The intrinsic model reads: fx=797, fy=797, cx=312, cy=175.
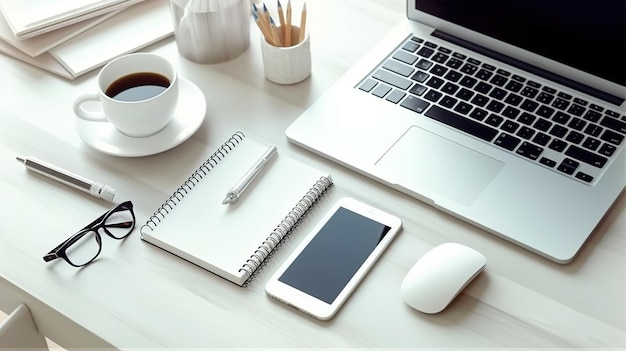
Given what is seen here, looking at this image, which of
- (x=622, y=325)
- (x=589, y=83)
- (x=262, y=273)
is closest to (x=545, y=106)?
(x=589, y=83)

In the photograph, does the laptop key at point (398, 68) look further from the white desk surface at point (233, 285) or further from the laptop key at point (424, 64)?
the white desk surface at point (233, 285)

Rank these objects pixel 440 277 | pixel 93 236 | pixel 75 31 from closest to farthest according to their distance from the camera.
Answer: pixel 440 277 < pixel 93 236 < pixel 75 31

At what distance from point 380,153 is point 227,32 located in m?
0.32

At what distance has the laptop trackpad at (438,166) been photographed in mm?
1016

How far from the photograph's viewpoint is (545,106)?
1107 millimetres

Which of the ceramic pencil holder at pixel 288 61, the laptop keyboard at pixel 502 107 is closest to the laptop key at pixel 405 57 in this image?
the laptop keyboard at pixel 502 107

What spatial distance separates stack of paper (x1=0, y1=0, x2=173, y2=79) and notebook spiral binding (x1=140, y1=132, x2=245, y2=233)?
0.29 meters

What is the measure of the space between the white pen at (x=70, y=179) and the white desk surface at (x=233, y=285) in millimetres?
13

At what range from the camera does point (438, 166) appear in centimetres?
104

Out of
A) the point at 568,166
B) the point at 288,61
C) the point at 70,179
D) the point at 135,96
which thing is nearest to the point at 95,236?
the point at 70,179

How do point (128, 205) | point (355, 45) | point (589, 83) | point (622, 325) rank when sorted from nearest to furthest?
point (622, 325) → point (128, 205) → point (589, 83) → point (355, 45)

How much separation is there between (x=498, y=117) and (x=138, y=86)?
1.64 ft

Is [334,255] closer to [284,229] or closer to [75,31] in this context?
[284,229]

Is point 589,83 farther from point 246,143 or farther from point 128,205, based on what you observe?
point 128,205
